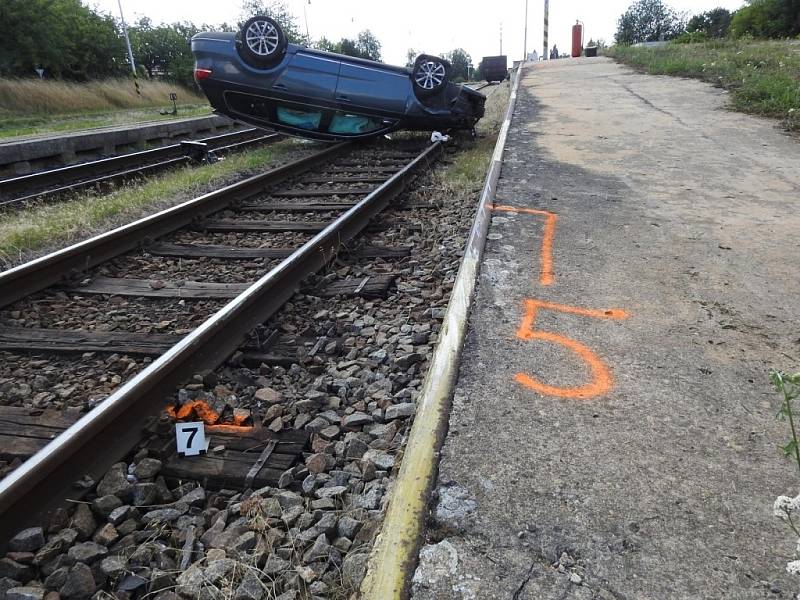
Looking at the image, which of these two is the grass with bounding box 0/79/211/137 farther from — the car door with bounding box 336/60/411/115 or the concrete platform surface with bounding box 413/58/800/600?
the concrete platform surface with bounding box 413/58/800/600

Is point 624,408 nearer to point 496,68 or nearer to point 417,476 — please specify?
point 417,476

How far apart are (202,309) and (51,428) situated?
4.75ft

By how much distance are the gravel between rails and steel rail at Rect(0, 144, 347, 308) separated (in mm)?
1127

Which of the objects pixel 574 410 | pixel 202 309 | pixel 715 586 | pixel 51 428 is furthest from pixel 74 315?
pixel 715 586

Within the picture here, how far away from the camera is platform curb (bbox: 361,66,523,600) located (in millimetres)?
1585

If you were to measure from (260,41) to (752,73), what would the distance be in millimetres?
11369

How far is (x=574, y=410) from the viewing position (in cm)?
230

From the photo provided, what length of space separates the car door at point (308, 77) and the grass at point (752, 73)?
728 cm

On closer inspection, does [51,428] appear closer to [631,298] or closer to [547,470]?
[547,470]

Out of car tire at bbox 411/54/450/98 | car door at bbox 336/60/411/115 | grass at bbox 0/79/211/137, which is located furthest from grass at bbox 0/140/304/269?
grass at bbox 0/79/211/137

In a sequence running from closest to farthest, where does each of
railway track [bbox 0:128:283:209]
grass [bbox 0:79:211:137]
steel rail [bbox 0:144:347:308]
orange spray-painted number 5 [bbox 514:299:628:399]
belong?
orange spray-painted number 5 [bbox 514:299:628:399]
steel rail [bbox 0:144:347:308]
railway track [bbox 0:128:283:209]
grass [bbox 0:79:211:137]

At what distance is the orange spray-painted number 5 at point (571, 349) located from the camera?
243 cm

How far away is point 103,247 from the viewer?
4.78 meters

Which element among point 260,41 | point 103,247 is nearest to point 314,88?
point 260,41
